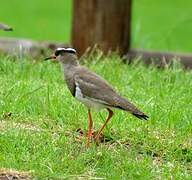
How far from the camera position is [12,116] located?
819 cm

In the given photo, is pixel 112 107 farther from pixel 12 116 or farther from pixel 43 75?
pixel 43 75

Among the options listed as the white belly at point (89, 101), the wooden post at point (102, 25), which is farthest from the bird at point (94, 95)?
the wooden post at point (102, 25)

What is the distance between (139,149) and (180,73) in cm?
299

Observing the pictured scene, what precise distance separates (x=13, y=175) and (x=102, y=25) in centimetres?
582

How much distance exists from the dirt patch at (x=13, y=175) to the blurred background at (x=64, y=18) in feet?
35.9

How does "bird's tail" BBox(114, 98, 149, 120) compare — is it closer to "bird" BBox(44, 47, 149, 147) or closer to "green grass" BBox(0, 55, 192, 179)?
"bird" BBox(44, 47, 149, 147)

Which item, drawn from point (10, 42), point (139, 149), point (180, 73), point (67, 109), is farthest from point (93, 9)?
point (139, 149)

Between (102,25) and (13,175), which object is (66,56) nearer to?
(13,175)

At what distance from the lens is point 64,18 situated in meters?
21.0

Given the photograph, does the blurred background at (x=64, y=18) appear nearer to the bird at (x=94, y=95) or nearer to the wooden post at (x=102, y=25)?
the wooden post at (x=102, y=25)

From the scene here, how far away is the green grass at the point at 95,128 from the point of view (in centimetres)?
700

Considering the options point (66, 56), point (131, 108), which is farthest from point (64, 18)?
point (131, 108)

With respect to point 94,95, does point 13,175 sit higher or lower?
lower

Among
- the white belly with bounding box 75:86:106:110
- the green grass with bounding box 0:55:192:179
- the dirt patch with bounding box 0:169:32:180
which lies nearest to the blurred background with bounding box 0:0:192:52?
the green grass with bounding box 0:55:192:179
